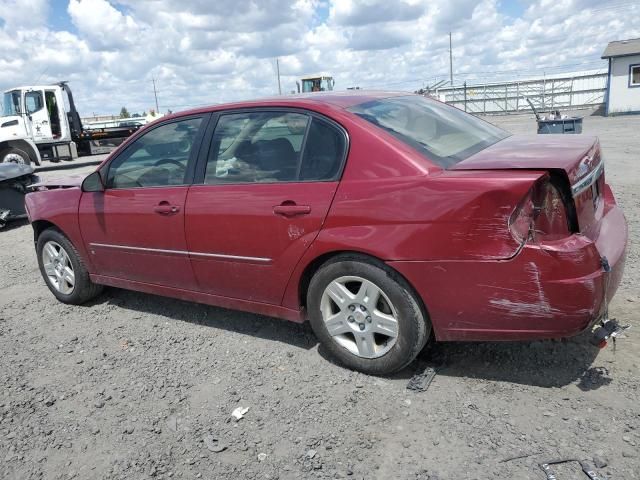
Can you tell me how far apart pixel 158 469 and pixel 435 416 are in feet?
4.69

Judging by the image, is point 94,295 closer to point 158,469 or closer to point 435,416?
point 158,469

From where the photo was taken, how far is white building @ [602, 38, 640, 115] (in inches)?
1043

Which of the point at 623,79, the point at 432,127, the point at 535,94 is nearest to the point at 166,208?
the point at 432,127

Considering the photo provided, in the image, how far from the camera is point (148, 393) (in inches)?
136

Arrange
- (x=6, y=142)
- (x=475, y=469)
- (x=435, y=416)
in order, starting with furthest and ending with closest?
(x=6, y=142)
(x=435, y=416)
(x=475, y=469)

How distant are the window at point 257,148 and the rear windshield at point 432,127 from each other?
0.43 meters

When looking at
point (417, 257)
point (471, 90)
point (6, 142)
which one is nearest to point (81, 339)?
point (417, 257)

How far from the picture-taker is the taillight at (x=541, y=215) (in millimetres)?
2670

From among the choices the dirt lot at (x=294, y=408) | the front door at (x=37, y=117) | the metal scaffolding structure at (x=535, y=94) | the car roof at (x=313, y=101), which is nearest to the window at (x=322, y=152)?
the car roof at (x=313, y=101)

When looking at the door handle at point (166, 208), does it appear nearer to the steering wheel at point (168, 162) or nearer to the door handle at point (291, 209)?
the steering wheel at point (168, 162)

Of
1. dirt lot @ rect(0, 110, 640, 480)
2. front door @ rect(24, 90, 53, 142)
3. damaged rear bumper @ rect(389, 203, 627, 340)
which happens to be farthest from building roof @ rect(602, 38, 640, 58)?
damaged rear bumper @ rect(389, 203, 627, 340)

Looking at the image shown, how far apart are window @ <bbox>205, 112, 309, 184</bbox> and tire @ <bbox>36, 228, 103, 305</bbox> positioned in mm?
1846

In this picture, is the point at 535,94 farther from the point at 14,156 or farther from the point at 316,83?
the point at 14,156

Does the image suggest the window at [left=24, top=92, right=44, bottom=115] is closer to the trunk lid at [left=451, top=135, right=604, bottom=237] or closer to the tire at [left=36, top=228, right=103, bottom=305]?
the tire at [left=36, top=228, right=103, bottom=305]
